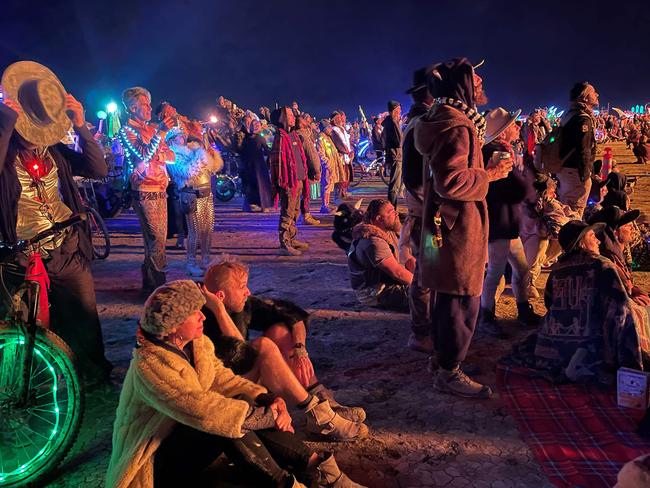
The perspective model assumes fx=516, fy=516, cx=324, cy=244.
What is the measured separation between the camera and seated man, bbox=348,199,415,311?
5.46 meters

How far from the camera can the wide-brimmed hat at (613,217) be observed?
4.25 metres

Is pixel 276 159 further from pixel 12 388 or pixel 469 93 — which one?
pixel 12 388

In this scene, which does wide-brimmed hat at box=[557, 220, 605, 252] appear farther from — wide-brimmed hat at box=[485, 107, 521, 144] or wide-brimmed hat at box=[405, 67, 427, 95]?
wide-brimmed hat at box=[405, 67, 427, 95]

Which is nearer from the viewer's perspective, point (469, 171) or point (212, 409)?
point (212, 409)

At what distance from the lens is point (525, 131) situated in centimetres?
1511

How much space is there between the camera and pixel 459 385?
12.4ft

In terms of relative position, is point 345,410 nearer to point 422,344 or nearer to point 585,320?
point 422,344

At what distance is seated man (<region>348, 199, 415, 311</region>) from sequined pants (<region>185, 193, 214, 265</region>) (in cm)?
242

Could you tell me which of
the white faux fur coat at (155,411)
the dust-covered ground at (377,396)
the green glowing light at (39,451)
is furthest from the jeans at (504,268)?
the green glowing light at (39,451)

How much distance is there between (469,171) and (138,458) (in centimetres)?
256

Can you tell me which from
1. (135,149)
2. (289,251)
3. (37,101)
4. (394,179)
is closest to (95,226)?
(289,251)

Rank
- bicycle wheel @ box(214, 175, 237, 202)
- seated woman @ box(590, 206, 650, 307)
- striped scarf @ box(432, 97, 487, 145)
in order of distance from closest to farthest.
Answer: striped scarf @ box(432, 97, 487, 145), seated woman @ box(590, 206, 650, 307), bicycle wheel @ box(214, 175, 237, 202)

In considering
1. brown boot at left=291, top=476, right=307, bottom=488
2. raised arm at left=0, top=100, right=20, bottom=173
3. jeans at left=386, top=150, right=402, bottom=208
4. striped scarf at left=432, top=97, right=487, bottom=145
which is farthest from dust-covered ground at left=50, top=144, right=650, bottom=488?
jeans at left=386, top=150, right=402, bottom=208

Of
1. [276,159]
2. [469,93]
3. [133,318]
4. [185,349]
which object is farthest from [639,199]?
[185,349]
